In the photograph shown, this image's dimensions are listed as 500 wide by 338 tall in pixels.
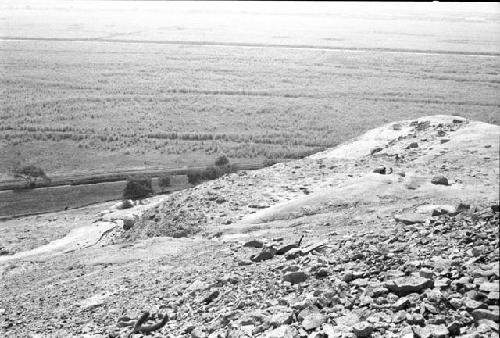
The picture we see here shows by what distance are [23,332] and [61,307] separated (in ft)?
2.55

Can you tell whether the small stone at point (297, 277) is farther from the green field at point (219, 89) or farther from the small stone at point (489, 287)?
the green field at point (219, 89)

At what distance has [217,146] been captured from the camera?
37.7m

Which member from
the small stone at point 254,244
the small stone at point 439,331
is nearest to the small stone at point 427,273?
the small stone at point 439,331

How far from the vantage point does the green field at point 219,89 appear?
37.8 metres

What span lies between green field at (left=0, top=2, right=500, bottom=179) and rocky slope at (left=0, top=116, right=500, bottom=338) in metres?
19.8

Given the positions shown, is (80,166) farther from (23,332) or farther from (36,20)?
(36,20)

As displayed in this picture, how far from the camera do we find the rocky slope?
6594mm

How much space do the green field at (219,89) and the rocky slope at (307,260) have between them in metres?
19.8

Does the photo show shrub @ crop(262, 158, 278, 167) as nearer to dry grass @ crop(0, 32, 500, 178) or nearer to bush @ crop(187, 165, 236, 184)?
dry grass @ crop(0, 32, 500, 178)

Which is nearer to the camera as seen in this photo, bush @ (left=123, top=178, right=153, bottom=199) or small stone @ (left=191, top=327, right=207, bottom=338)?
small stone @ (left=191, top=327, right=207, bottom=338)

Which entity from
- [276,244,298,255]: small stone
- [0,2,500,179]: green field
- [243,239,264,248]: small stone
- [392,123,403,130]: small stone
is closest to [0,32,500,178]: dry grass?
[0,2,500,179]: green field

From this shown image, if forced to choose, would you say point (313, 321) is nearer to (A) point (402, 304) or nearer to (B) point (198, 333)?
(A) point (402, 304)

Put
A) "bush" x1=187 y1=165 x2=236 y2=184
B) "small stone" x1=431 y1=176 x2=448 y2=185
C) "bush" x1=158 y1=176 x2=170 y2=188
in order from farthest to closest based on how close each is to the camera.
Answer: "bush" x1=187 y1=165 x2=236 y2=184
"bush" x1=158 y1=176 x2=170 y2=188
"small stone" x1=431 y1=176 x2=448 y2=185

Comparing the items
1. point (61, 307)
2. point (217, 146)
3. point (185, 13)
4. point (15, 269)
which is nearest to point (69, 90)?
point (217, 146)
